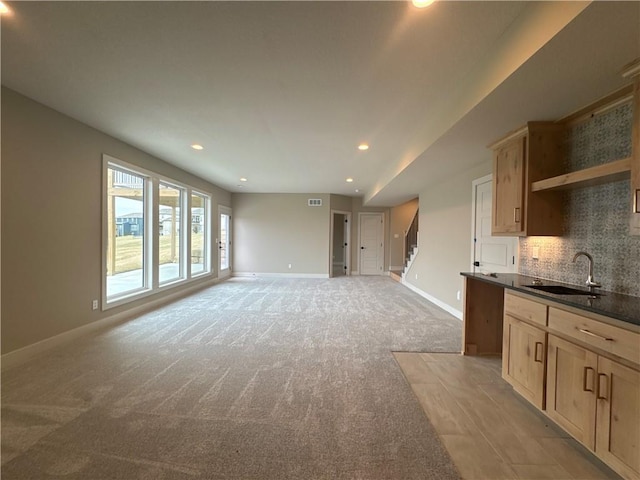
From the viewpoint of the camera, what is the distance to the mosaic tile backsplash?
6.49ft

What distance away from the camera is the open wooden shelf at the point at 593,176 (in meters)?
1.74

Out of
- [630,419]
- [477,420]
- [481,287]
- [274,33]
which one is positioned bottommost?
[477,420]

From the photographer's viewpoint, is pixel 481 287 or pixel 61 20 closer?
pixel 61 20

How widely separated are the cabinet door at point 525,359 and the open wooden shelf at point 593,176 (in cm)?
113

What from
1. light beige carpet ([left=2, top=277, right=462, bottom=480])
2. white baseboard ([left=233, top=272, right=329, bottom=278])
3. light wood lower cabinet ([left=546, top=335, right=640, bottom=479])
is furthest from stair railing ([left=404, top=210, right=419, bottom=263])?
light wood lower cabinet ([left=546, top=335, right=640, bottom=479])

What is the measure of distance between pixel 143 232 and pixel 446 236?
537 cm

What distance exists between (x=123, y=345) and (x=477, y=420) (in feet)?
11.8

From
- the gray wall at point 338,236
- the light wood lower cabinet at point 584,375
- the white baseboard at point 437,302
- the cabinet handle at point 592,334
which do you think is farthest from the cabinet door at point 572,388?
the gray wall at point 338,236

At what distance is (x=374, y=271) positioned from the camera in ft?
31.0

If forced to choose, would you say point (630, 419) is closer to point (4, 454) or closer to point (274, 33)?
point (274, 33)

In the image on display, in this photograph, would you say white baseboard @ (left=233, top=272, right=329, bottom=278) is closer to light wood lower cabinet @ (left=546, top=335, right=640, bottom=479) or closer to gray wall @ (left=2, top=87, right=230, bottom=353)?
gray wall @ (left=2, top=87, right=230, bottom=353)

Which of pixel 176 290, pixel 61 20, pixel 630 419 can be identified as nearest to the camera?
pixel 630 419

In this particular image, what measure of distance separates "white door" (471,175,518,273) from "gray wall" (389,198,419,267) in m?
5.19

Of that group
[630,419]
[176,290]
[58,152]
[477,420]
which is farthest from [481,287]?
[176,290]
